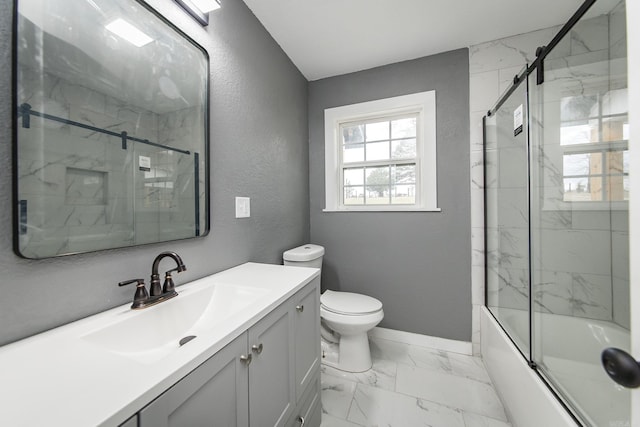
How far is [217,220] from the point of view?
4.09ft

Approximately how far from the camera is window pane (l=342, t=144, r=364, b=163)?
2257 mm

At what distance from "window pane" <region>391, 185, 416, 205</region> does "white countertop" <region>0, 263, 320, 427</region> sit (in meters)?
1.72

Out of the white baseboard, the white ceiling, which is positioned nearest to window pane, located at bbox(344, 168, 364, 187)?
the white ceiling

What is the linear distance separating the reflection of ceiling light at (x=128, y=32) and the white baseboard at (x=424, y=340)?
2.44 metres

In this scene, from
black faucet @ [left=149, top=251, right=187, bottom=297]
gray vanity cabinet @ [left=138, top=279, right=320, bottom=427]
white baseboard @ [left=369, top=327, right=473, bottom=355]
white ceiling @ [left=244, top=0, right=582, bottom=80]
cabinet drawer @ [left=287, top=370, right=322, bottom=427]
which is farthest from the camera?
white baseboard @ [left=369, top=327, right=473, bottom=355]

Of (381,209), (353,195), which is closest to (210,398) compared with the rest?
(381,209)

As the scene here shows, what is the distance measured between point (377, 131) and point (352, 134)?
243 millimetres

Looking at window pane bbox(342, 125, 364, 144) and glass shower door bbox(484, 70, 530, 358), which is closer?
glass shower door bbox(484, 70, 530, 358)

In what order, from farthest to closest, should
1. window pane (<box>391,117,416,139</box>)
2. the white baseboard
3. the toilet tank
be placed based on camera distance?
window pane (<box>391,117,416,139</box>)
the white baseboard
the toilet tank

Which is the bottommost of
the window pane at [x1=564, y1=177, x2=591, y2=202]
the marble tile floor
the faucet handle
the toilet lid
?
the marble tile floor

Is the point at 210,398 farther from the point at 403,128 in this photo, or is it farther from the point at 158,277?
the point at 403,128

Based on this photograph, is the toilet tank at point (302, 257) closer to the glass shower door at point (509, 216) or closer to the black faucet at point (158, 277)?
the black faucet at point (158, 277)

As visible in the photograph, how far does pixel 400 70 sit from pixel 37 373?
2.58 metres

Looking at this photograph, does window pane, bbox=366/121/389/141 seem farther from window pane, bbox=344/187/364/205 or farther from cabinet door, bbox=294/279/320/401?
cabinet door, bbox=294/279/320/401
